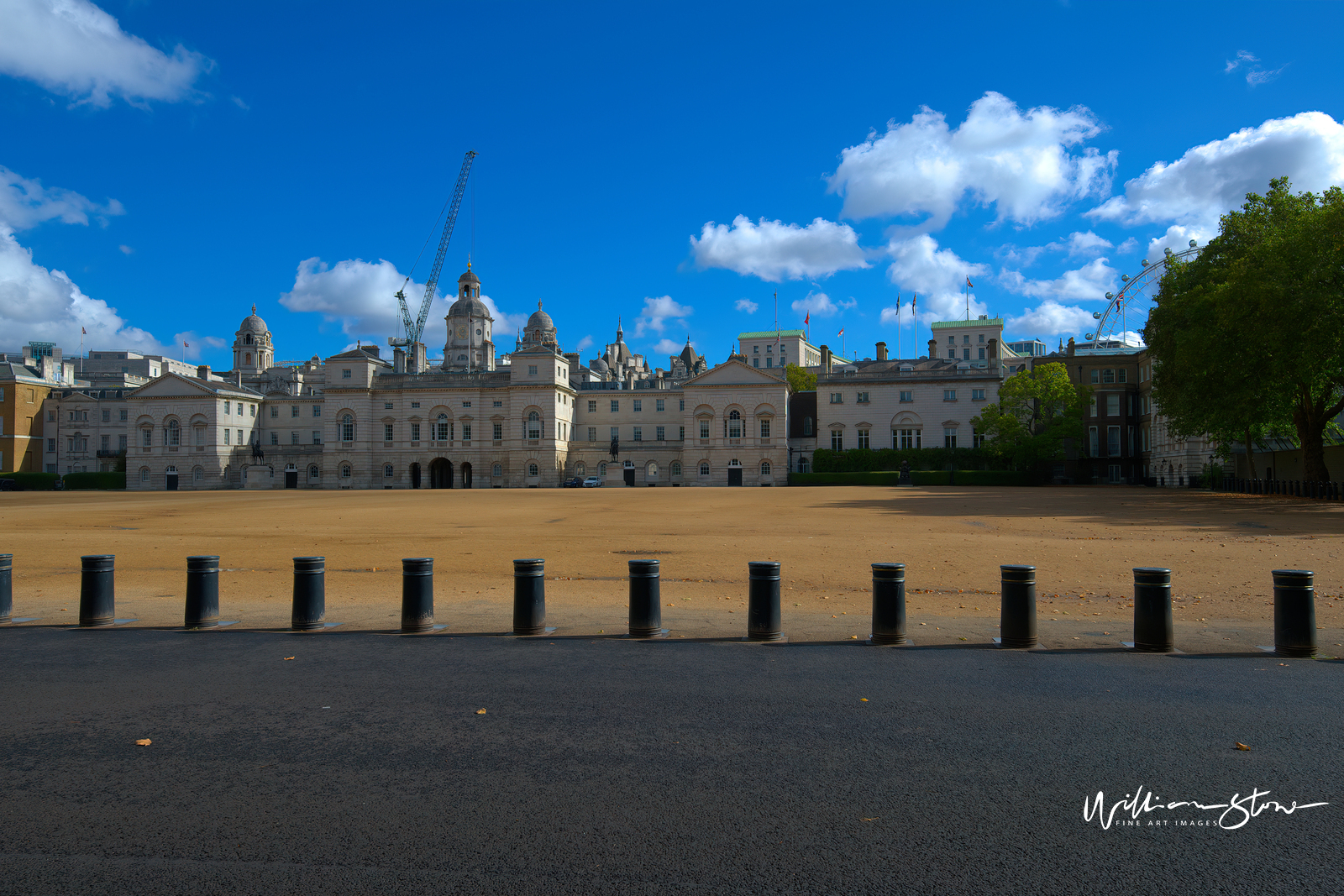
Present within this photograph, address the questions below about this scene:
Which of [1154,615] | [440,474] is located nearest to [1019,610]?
[1154,615]

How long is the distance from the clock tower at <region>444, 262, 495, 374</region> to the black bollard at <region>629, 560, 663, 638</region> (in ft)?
334

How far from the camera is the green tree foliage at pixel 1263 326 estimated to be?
34.2 m

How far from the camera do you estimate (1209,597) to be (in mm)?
12594

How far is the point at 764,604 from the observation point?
967cm

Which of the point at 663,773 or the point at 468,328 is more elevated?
the point at 468,328

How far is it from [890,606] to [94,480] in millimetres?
97299

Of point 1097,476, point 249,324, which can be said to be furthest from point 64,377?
point 1097,476

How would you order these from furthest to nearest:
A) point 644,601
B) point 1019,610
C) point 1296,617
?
1. point 644,601
2. point 1019,610
3. point 1296,617

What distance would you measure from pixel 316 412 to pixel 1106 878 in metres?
99.3

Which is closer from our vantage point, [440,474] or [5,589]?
[5,589]

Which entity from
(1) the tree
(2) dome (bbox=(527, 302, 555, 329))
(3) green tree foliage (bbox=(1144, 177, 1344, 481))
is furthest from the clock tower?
(3) green tree foliage (bbox=(1144, 177, 1344, 481))

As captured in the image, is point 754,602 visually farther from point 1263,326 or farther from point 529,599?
point 1263,326

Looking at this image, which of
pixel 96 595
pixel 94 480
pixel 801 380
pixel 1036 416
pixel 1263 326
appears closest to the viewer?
pixel 96 595

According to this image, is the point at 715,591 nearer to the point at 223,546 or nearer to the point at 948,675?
the point at 948,675
